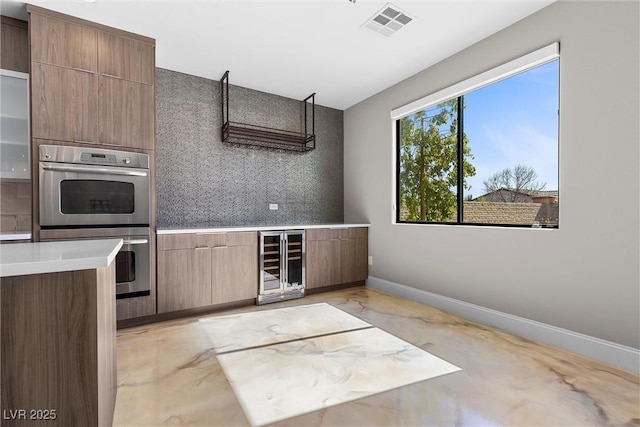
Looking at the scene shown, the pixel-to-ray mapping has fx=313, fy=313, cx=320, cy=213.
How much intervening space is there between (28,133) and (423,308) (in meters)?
3.87

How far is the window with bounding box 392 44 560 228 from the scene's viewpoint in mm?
2480

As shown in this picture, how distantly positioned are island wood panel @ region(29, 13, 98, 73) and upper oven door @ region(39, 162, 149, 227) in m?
0.82

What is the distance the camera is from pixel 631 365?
1.94 meters

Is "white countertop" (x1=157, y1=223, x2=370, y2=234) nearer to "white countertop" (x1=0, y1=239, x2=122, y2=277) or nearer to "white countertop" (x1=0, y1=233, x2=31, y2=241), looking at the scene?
"white countertop" (x1=0, y1=233, x2=31, y2=241)

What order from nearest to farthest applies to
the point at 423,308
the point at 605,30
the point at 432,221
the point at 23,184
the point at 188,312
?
1. the point at 605,30
2. the point at 23,184
3. the point at 188,312
4. the point at 423,308
5. the point at 432,221

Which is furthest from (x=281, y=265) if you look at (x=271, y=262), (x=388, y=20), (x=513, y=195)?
(x=388, y=20)

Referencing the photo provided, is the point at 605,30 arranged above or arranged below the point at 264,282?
above

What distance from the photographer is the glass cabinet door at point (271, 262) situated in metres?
3.45

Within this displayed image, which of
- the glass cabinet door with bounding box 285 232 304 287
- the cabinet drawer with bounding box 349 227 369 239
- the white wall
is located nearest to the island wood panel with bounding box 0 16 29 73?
the glass cabinet door with bounding box 285 232 304 287

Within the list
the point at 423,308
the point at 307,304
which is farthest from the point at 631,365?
the point at 307,304

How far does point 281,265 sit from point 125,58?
2.46 metres

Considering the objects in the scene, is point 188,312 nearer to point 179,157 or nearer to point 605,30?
point 179,157

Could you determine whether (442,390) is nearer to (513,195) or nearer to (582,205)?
(582,205)

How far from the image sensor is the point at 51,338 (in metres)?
0.98
